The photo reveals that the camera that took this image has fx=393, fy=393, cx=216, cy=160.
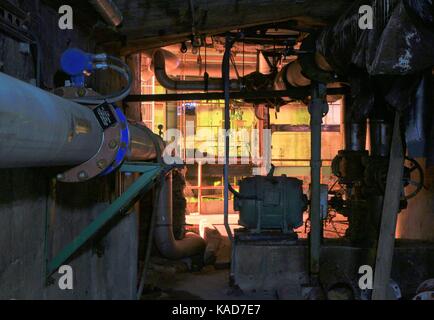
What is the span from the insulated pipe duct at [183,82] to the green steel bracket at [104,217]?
2434 millimetres

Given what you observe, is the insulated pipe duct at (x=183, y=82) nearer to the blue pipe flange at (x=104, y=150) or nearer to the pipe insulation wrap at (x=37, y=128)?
the blue pipe flange at (x=104, y=150)

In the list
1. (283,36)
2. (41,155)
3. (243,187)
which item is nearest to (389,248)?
(41,155)

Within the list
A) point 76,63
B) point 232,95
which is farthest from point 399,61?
point 232,95

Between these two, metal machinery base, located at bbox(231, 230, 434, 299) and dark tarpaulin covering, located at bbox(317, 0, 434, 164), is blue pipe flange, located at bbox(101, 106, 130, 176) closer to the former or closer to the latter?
dark tarpaulin covering, located at bbox(317, 0, 434, 164)

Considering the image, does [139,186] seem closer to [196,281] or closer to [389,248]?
[389,248]

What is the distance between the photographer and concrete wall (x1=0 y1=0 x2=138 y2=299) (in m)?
1.65

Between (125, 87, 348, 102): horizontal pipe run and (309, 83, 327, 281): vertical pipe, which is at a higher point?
(125, 87, 348, 102): horizontal pipe run

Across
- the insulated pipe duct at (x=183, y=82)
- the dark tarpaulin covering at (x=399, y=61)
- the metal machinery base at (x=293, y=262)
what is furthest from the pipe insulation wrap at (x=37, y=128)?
the insulated pipe duct at (x=183, y=82)

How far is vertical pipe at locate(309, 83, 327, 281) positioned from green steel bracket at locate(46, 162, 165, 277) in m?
2.18

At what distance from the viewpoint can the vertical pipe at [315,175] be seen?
379 centimetres

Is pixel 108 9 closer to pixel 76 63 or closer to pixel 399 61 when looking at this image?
pixel 76 63

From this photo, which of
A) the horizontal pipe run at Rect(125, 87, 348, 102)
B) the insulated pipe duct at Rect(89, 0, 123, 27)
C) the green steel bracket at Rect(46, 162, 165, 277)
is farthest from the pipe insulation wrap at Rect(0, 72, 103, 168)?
the horizontal pipe run at Rect(125, 87, 348, 102)

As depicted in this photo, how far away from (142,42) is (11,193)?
2.32 m

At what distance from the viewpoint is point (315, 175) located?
3.84m
